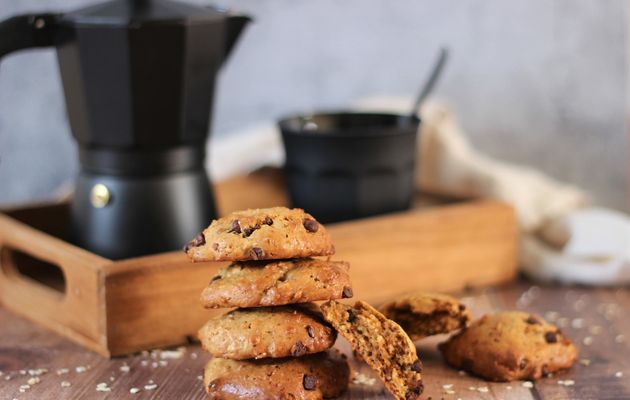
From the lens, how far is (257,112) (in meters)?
1.92

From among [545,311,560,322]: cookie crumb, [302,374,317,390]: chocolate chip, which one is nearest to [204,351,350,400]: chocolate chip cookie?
[302,374,317,390]: chocolate chip

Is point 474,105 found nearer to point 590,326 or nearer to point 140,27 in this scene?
point 590,326

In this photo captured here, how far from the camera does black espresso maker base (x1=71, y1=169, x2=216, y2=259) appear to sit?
1183mm

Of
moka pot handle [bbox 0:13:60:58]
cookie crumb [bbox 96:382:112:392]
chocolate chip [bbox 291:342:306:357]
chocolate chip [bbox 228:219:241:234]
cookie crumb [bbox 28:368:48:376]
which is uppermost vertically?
moka pot handle [bbox 0:13:60:58]

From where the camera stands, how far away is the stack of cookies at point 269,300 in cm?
90

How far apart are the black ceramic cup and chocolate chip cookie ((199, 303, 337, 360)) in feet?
1.41

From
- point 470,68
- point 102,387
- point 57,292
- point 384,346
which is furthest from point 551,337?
point 470,68

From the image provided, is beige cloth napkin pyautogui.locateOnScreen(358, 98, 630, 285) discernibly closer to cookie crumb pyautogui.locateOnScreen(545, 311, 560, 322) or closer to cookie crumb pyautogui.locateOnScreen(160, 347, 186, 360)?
cookie crumb pyautogui.locateOnScreen(545, 311, 560, 322)

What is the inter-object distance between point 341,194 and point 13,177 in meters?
0.88

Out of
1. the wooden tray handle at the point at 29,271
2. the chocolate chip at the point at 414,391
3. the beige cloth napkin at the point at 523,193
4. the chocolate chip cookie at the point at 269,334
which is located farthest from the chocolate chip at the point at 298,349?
the beige cloth napkin at the point at 523,193

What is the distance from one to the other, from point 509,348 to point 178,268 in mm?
377

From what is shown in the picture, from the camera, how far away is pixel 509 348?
1.03 metres

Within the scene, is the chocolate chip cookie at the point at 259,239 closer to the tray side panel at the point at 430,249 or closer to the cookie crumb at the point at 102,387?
the cookie crumb at the point at 102,387

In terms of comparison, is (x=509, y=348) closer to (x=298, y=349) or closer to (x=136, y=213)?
(x=298, y=349)
